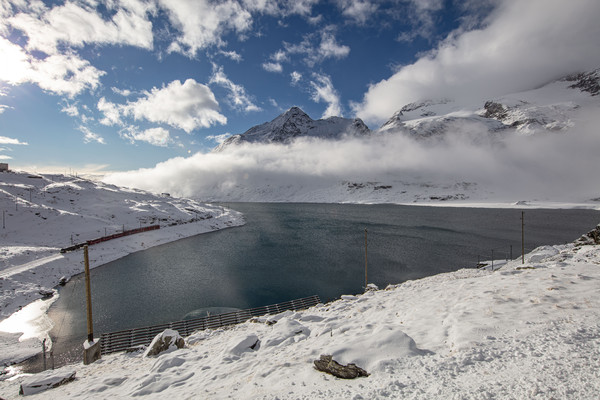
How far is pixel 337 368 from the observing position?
9367 millimetres

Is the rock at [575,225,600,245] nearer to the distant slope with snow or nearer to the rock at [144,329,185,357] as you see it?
the rock at [144,329,185,357]

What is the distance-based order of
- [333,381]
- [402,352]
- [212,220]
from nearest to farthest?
1. [333,381]
2. [402,352]
3. [212,220]

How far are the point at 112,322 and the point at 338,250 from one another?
45890 mm

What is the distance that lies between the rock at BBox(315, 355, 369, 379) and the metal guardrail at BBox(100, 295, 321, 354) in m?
19.5

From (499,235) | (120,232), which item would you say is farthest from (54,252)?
(499,235)

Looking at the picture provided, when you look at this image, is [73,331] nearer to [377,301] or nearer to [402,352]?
[377,301]

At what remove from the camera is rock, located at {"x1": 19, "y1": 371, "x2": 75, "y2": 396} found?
1336cm

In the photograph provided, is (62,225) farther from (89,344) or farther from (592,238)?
(592,238)

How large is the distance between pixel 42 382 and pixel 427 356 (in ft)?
63.1

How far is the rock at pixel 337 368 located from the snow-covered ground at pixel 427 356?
0.74ft

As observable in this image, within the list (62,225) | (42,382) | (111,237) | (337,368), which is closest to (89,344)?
(42,382)

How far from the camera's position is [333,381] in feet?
29.2

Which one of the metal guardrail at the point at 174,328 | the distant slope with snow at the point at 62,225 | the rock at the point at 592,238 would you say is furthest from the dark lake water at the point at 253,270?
the rock at the point at 592,238

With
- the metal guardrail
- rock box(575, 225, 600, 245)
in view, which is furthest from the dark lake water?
rock box(575, 225, 600, 245)
